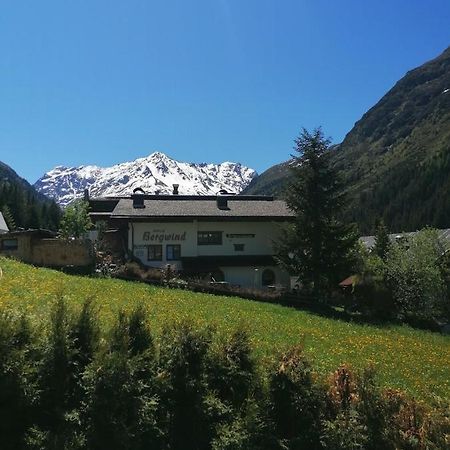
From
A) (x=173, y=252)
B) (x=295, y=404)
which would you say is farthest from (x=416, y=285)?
(x=295, y=404)

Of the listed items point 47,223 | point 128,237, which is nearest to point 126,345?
point 128,237

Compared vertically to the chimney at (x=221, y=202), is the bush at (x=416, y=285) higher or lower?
lower

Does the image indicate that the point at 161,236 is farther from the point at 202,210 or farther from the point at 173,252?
the point at 202,210

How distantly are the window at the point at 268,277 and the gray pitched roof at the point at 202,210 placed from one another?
5.04 metres

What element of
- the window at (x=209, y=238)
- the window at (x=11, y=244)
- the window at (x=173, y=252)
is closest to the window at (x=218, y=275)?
the window at (x=209, y=238)

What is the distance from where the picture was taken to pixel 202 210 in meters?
46.7

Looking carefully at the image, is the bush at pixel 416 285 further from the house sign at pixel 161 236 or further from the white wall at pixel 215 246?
the house sign at pixel 161 236

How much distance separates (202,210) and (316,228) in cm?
1352

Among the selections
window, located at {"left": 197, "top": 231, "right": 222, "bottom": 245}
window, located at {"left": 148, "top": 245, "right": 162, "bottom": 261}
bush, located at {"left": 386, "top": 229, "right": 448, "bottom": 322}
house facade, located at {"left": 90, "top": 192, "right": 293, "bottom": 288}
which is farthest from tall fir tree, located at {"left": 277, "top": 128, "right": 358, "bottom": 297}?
window, located at {"left": 148, "top": 245, "right": 162, "bottom": 261}

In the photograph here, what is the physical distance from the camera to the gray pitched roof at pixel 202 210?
146 feet

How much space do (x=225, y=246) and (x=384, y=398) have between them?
37.7m

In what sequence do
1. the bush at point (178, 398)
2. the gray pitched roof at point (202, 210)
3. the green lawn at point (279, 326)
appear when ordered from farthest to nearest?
the gray pitched roof at point (202, 210), the green lawn at point (279, 326), the bush at point (178, 398)

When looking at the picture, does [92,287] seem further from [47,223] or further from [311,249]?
[47,223]

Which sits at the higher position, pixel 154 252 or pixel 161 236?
pixel 161 236
